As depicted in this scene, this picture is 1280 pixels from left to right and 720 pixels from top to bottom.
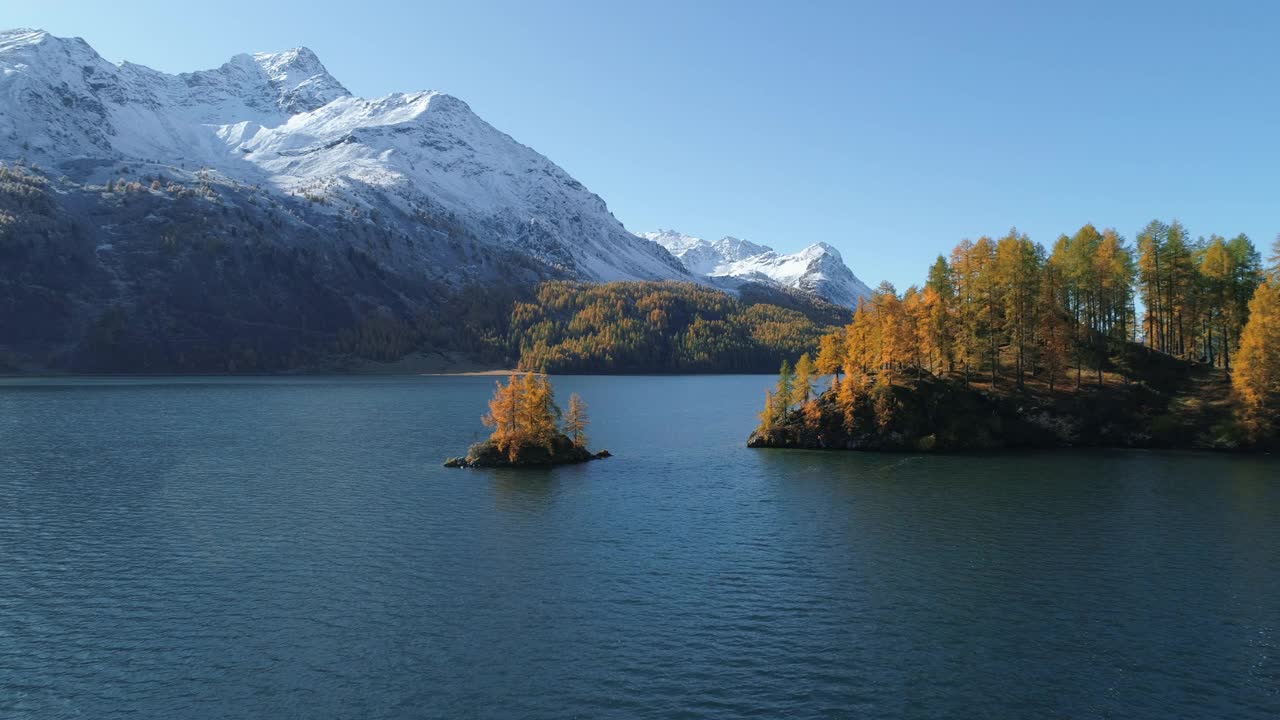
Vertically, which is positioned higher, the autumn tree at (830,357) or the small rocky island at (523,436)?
the autumn tree at (830,357)

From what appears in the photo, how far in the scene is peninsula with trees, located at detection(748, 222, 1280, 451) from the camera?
10594 cm

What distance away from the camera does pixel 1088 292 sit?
407 ft

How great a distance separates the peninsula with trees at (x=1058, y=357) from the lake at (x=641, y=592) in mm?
18192

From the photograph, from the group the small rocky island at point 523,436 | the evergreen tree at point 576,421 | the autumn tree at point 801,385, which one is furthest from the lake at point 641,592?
the autumn tree at point 801,385

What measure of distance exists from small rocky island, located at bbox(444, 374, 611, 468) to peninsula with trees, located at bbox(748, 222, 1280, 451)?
31457 mm

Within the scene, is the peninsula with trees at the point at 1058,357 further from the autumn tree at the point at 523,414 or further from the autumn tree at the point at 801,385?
the autumn tree at the point at 523,414

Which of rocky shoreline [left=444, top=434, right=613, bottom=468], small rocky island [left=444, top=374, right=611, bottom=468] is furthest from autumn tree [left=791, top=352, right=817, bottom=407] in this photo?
rocky shoreline [left=444, top=434, right=613, bottom=468]

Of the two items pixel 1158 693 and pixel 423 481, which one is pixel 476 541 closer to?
pixel 423 481

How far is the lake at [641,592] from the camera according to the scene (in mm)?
33312

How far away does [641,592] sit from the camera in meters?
46.7

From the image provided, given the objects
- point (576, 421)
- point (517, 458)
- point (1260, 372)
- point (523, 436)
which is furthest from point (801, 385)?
point (1260, 372)

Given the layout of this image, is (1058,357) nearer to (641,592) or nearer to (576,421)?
(576,421)

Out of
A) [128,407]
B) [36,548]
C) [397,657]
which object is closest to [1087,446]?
[397,657]

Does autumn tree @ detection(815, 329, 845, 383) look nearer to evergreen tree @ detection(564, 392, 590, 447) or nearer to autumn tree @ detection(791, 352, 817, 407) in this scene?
autumn tree @ detection(791, 352, 817, 407)
